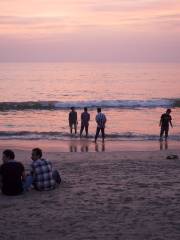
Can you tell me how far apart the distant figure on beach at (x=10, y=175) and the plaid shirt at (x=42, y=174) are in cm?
31

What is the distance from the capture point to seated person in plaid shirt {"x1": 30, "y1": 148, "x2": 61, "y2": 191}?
9.25 m

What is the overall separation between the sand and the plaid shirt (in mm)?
178

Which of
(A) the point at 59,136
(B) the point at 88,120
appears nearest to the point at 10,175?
(B) the point at 88,120

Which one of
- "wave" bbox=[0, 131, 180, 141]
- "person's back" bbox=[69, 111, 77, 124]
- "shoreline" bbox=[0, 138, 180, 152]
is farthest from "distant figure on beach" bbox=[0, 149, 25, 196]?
"person's back" bbox=[69, 111, 77, 124]

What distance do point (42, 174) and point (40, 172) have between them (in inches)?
2.5

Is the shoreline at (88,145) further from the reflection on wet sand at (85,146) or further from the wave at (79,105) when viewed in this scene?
the wave at (79,105)

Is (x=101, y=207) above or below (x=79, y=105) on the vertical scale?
below

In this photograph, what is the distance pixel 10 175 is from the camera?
8953 millimetres

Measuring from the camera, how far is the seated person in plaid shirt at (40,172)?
30.3 feet

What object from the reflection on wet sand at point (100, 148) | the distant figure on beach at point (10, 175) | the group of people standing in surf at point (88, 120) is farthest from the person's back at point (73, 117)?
the distant figure on beach at point (10, 175)

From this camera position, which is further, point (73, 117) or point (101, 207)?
point (73, 117)

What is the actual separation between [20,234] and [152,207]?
7.83 ft

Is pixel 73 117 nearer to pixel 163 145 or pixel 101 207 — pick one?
pixel 163 145

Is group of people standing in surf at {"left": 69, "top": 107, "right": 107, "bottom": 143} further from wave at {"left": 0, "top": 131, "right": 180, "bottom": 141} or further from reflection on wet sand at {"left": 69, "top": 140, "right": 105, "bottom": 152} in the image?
wave at {"left": 0, "top": 131, "right": 180, "bottom": 141}
